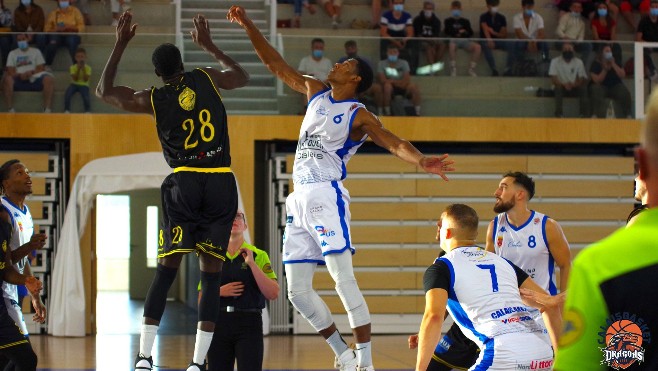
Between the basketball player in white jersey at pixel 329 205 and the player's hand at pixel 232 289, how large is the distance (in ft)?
1.59

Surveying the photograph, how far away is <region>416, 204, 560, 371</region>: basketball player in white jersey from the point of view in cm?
511

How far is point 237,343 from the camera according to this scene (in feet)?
23.8

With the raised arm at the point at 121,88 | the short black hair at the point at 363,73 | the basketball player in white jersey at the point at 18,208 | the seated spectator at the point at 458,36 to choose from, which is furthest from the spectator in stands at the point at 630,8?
the raised arm at the point at 121,88

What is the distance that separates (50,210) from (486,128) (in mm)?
6907

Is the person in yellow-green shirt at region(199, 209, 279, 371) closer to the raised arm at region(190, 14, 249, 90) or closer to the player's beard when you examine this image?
the raised arm at region(190, 14, 249, 90)

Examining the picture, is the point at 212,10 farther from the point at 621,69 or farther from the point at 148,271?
the point at 148,271

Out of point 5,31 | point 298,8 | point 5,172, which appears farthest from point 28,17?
point 5,172

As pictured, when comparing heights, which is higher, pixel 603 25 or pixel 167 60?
pixel 603 25

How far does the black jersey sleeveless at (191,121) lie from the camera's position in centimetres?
616

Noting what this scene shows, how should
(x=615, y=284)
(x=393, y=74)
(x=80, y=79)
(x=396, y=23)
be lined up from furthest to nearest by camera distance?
1. (x=396, y=23)
2. (x=393, y=74)
3. (x=80, y=79)
4. (x=615, y=284)

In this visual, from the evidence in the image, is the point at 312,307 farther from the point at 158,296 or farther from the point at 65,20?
the point at 65,20

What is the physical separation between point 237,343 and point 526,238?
268 centimetres

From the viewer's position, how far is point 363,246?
52.2 ft

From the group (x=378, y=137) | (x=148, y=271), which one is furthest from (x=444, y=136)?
(x=148, y=271)
